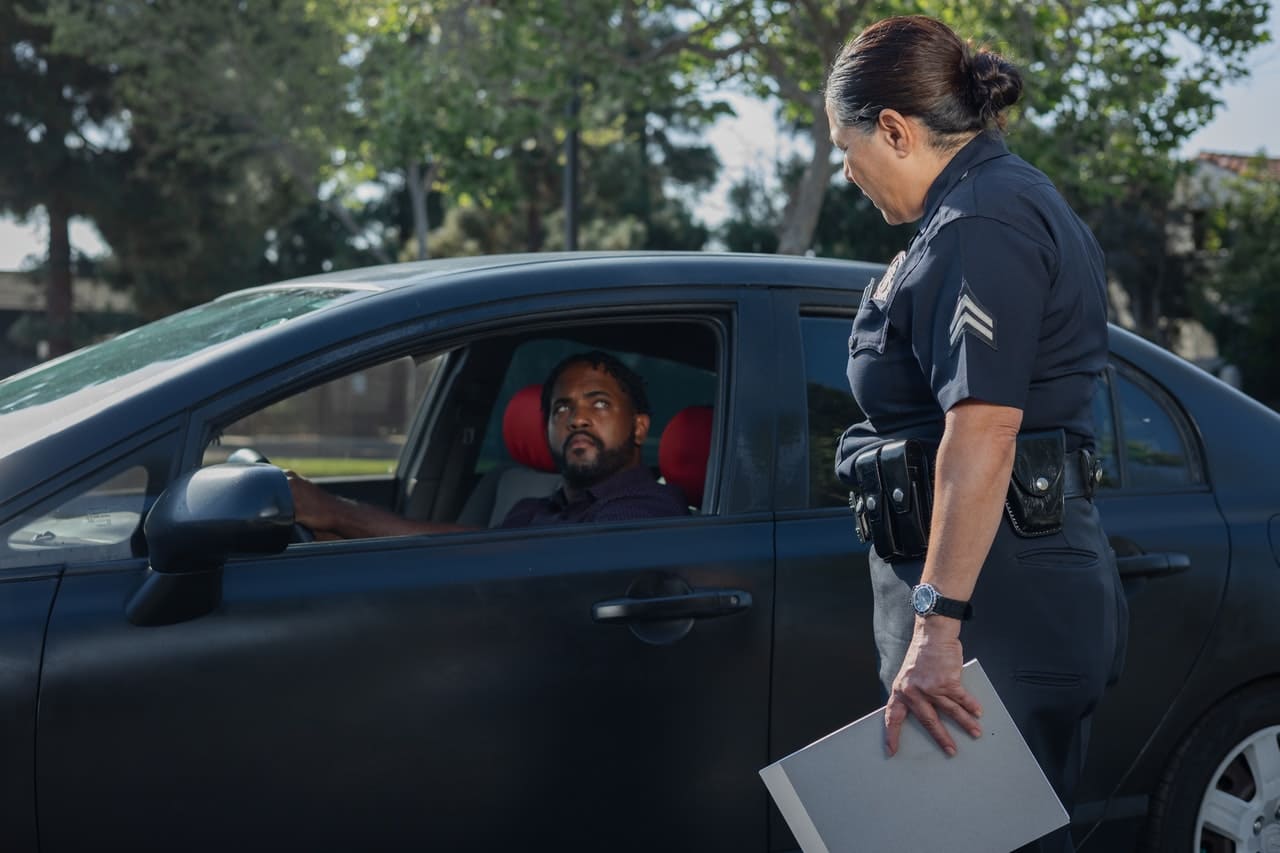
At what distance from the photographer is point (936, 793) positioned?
6.86ft

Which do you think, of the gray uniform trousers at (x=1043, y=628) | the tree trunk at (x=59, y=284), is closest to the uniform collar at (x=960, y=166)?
the gray uniform trousers at (x=1043, y=628)

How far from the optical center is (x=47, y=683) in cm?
219

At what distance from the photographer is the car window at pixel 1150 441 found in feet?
9.90

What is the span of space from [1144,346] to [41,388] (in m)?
2.24

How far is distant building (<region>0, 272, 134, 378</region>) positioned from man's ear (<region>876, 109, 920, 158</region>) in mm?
27876

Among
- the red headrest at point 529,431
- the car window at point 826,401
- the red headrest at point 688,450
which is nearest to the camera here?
the car window at point 826,401

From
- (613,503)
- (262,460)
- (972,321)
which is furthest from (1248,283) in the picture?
(972,321)

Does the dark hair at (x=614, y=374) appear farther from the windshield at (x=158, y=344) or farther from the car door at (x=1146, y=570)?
the car door at (x=1146, y=570)

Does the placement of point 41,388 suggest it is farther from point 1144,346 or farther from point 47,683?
point 1144,346

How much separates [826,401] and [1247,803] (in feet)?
4.04

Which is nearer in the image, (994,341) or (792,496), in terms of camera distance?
(994,341)

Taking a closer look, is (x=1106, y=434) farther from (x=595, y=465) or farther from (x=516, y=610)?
(x=516, y=610)

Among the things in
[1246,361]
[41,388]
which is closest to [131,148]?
[1246,361]

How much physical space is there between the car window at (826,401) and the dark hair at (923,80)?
66 cm
